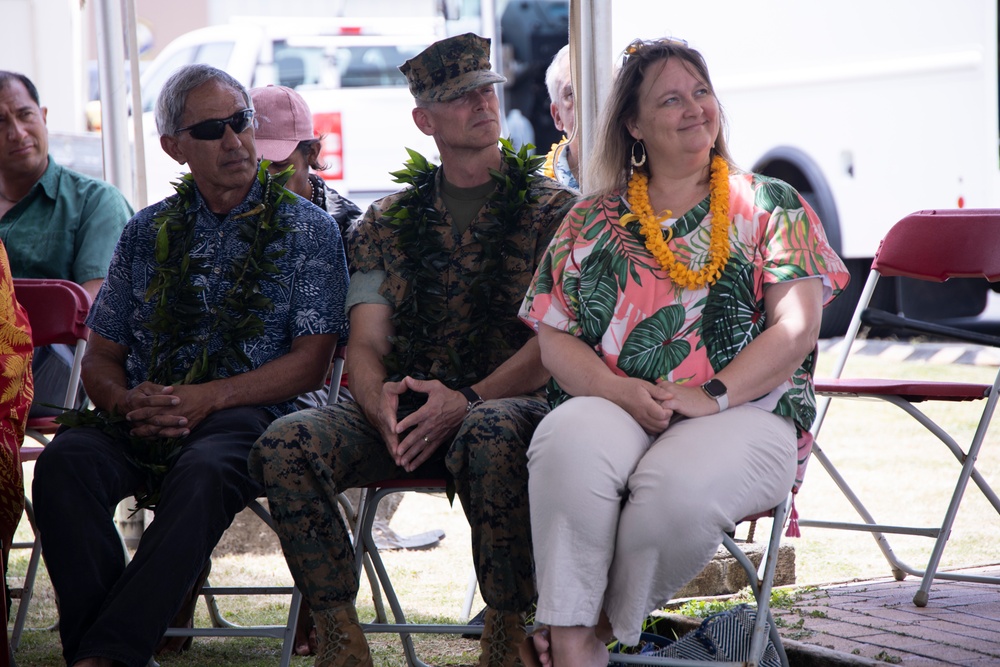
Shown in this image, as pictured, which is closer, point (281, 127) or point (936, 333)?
point (936, 333)

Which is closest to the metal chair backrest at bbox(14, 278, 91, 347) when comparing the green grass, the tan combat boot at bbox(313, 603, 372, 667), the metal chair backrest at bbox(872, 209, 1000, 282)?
the green grass

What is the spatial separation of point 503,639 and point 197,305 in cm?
130

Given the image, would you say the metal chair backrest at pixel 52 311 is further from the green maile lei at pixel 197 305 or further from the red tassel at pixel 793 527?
the red tassel at pixel 793 527

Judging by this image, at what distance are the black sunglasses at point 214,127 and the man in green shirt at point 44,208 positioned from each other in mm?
1086

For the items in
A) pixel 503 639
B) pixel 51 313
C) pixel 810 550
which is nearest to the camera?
pixel 503 639

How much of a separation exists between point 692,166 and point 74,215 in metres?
2.51

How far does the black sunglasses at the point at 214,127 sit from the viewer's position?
11.4 ft

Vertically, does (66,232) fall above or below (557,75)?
below

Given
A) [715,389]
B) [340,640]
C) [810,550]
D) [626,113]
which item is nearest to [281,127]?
[626,113]

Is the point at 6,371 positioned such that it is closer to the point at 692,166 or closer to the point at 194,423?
the point at 194,423

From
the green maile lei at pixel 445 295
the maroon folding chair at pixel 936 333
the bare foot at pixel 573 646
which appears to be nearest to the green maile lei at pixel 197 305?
the green maile lei at pixel 445 295

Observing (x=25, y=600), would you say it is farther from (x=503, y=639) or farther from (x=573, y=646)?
(x=573, y=646)

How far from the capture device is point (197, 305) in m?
3.38

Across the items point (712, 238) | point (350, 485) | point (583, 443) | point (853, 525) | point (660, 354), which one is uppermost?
point (712, 238)
